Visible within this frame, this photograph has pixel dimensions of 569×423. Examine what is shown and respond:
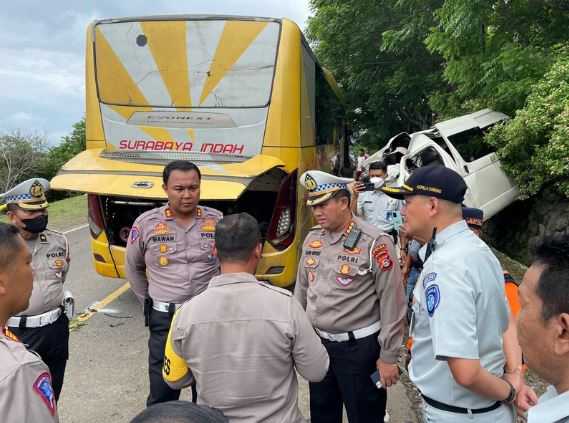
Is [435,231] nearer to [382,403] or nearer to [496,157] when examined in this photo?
[382,403]

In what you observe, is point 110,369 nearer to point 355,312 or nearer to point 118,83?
point 355,312

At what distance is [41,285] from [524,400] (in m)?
2.72

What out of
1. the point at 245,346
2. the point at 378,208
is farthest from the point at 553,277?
the point at 378,208

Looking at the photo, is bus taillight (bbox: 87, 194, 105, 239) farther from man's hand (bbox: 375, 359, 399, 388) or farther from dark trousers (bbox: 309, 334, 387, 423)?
man's hand (bbox: 375, 359, 399, 388)

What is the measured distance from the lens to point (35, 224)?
2.96 metres

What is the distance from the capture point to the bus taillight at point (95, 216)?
4.98 m

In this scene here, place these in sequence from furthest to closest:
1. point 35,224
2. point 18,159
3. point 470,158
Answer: point 18,159 → point 470,158 → point 35,224

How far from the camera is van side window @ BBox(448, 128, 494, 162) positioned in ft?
26.4

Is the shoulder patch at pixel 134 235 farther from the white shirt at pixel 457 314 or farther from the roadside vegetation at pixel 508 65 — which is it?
the roadside vegetation at pixel 508 65

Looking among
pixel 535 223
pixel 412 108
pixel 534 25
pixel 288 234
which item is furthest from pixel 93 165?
pixel 412 108

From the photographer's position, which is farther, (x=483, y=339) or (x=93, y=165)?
(x=93, y=165)

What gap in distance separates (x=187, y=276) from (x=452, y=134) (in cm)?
580

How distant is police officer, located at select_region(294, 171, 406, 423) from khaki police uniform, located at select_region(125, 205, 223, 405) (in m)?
0.84

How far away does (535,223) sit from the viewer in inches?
306
